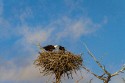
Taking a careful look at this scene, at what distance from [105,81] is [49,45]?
12.6 meters

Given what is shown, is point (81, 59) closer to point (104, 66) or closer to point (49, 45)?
point (49, 45)

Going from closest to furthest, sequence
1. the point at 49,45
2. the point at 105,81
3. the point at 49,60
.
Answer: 1. the point at 105,81
2. the point at 49,60
3. the point at 49,45

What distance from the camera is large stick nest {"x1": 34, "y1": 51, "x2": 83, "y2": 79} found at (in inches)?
754

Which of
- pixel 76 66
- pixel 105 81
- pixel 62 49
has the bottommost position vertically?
pixel 105 81

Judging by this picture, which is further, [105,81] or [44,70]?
[44,70]

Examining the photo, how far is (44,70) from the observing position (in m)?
19.6

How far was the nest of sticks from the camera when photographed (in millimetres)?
19156

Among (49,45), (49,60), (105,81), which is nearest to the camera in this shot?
(105,81)

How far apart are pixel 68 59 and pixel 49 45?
1.90m

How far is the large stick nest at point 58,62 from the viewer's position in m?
19.1

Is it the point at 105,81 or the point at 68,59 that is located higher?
the point at 68,59

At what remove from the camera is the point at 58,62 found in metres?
19.2

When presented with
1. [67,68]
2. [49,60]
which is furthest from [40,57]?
[67,68]

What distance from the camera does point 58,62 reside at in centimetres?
1923
